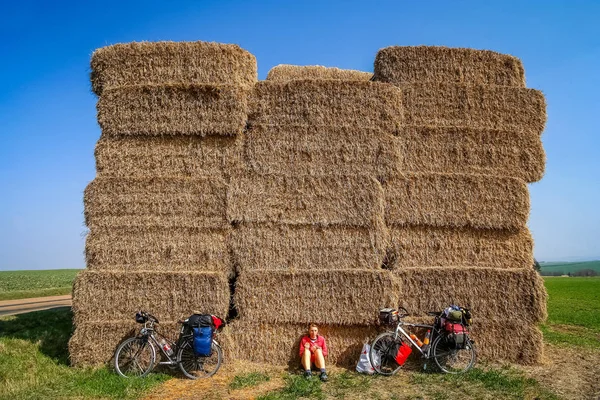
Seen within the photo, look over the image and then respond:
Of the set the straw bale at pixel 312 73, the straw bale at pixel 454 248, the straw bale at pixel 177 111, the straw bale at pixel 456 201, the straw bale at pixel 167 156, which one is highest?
the straw bale at pixel 312 73

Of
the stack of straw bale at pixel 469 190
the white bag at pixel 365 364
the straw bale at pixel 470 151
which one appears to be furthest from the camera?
the straw bale at pixel 470 151

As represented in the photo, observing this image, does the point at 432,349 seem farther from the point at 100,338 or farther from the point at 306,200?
the point at 100,338

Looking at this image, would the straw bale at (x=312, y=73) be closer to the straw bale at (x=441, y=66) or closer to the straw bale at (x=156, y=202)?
the straw bale at (x=441, y=66)

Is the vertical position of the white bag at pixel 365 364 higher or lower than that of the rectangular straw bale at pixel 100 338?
lower

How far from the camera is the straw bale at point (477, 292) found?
794cm

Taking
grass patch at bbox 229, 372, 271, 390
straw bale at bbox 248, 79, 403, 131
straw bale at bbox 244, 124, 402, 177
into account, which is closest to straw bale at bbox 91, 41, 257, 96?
Result: straw bale at bbox 248, 79, 403, 131

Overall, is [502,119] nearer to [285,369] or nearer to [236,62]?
[236,62]

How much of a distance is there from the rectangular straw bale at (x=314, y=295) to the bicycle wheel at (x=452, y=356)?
1118mm

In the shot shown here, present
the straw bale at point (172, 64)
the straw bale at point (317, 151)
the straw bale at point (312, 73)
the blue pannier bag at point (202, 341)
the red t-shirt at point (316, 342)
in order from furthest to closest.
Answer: the straw bale at point (312, 73), the straw bale at point (172, 64), the straw bale at point (317, 151), the red t-shirt at point (316, 342), the blue pannier bag at point (202, 341)

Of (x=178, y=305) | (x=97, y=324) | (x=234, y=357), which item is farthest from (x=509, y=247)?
(x=97, y=324)

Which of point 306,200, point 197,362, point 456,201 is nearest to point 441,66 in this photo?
point 456,201

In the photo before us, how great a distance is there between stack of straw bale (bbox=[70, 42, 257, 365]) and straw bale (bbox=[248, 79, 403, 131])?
0.39 metres

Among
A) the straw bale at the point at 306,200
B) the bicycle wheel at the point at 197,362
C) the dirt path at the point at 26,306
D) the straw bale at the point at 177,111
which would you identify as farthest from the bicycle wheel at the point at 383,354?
the dirt path at the point at 26,306

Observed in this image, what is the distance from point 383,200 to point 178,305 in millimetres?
4148
